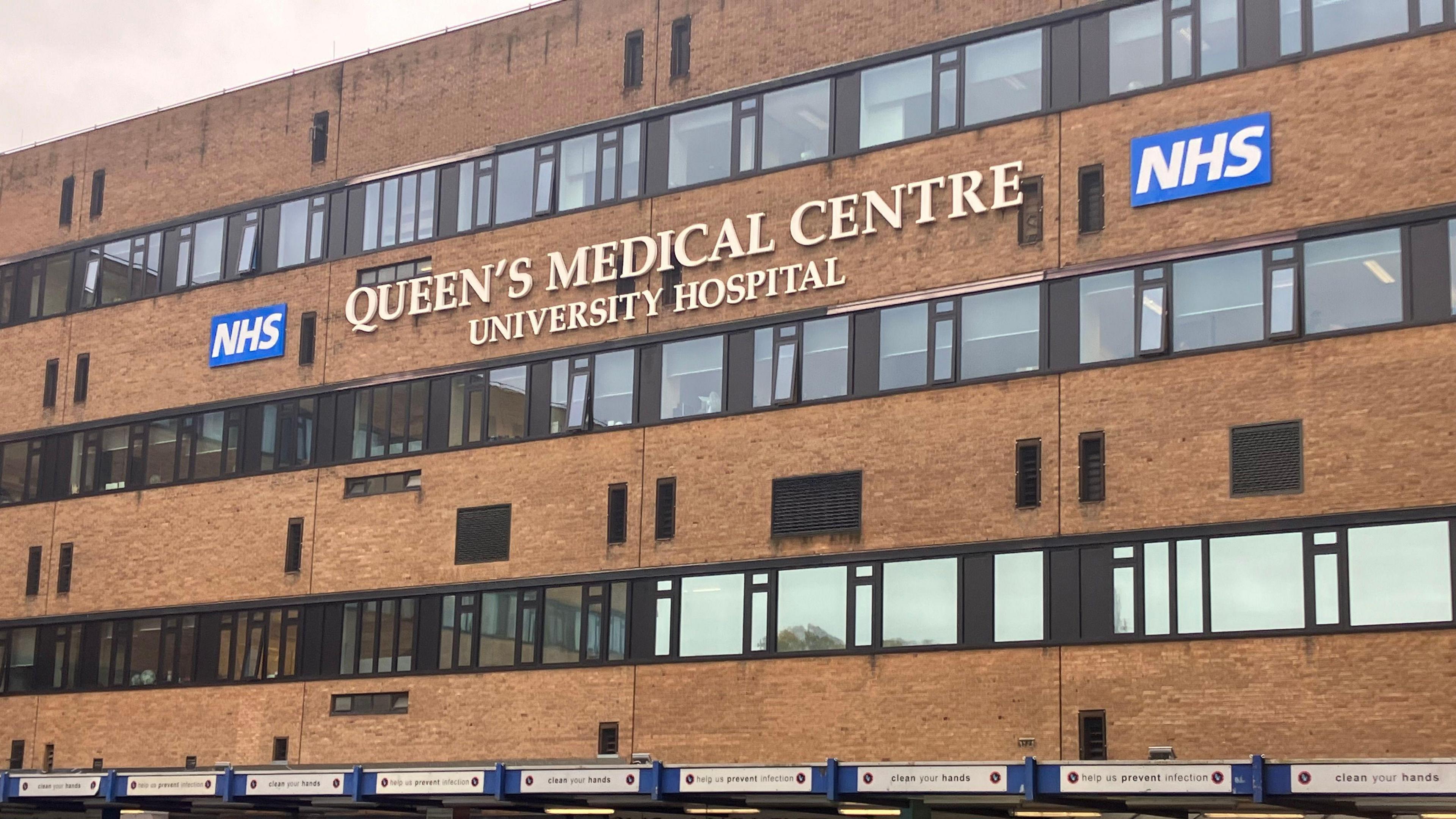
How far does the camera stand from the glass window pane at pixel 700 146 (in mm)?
42000

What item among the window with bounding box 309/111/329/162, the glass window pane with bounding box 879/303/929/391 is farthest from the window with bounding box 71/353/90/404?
the glass window pane with bounding box 879/303/929/391

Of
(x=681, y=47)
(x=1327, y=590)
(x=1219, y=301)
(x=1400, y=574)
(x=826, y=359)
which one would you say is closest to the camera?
(x=1400, y=574)

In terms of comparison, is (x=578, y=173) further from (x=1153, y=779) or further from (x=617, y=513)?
(x=1153, y=779)

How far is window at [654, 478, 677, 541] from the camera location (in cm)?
4069

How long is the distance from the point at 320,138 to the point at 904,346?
17671mm

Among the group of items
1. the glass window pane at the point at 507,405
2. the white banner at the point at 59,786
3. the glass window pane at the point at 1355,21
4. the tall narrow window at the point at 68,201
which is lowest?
the white banner at the point at 59,786

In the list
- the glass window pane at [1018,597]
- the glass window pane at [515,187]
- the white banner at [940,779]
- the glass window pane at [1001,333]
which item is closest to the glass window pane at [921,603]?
the glass window pane at [1018,597]

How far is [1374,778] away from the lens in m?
28.1

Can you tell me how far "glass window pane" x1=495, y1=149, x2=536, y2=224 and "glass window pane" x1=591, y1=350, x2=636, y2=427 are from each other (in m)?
4.36

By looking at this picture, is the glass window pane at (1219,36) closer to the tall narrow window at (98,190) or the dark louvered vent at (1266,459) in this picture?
the dark louvered vent at (1266,459)

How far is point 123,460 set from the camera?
5028 cm

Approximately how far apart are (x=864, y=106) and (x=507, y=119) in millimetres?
9400

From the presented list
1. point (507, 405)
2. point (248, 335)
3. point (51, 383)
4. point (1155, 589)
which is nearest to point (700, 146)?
point (507, 405)

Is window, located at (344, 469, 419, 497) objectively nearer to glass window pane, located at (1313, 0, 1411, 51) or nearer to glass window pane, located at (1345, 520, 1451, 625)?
glass window pane, located at (1345, 520, 1451, 625)
